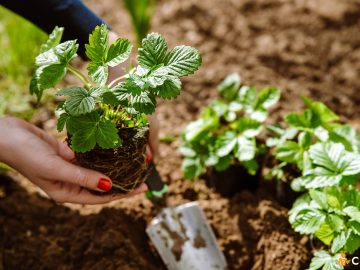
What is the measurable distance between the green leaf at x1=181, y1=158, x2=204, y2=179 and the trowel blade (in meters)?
0.12

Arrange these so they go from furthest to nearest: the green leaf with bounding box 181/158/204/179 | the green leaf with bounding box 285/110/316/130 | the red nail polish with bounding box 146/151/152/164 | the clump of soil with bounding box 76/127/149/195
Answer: the green leaf with bounding box 181/158/204/179 → the green leaf with bounding box 285/110/316/130 → the red nail polish with bounding box 146/151/152/164 → the clump of soil with bounding box 76/127/149/195

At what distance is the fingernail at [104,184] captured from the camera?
4.24 feet

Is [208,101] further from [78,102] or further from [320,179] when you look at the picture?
[78,102]

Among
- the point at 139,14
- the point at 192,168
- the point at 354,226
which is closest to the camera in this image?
the point at 354,226

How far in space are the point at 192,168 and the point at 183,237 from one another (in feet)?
0.86

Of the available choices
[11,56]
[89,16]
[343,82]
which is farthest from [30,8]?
[343,82]

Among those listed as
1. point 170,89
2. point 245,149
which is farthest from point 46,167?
point 245,149

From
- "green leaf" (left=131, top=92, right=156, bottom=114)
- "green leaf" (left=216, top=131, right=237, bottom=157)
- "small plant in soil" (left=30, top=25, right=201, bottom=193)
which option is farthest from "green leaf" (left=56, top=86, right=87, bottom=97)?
"green leaf" (left=216, top=131, right=237, bottom=157)

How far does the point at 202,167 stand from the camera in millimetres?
1716

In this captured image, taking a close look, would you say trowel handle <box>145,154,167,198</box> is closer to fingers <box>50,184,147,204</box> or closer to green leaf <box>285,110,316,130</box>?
fingers <box>50,184,147,204</box>

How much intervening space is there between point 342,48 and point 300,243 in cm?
133

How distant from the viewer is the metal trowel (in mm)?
1568

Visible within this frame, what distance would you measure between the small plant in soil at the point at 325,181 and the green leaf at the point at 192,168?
281mm

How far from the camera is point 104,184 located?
4.27 feet
